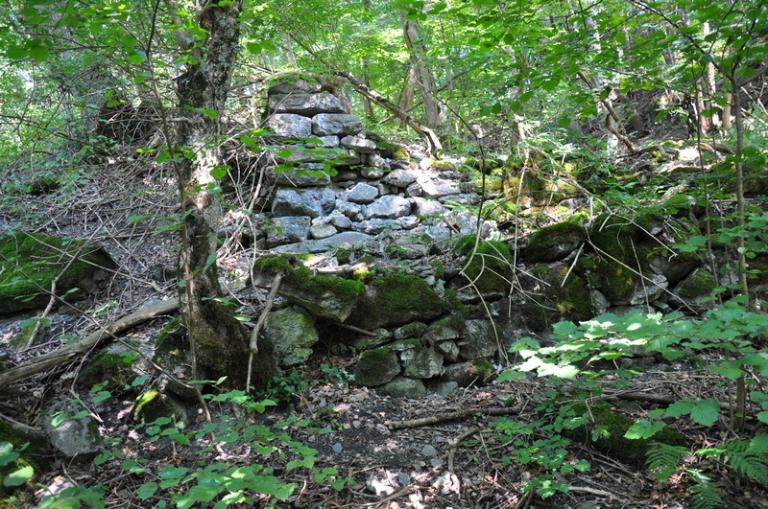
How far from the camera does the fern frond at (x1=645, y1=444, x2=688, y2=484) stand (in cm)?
255

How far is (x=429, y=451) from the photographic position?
10.6ft

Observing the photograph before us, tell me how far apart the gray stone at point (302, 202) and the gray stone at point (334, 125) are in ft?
3.32

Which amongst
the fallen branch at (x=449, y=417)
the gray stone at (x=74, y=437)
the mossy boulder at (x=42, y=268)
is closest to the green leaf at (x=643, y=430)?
the fallen branch at (x=449, y=417)

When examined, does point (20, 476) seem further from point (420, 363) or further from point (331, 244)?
point (331, 244)

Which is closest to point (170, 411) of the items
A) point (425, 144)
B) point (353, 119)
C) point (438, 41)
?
point (353, 119)

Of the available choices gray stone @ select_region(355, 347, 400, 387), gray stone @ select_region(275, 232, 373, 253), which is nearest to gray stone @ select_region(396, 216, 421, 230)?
gray stone @ select_region(275, 232, 373, 253)

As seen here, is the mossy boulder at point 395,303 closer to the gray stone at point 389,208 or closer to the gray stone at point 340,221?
the gray stone at point 340,221

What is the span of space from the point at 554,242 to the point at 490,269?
0.83m

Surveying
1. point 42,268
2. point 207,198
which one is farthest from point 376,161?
point 42,268

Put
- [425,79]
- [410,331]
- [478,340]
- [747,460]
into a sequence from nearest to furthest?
[747,460]
[410,331]
[478,340]
[425,79]

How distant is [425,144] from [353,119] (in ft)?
4.91

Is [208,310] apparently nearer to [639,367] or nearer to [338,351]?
[338,351]

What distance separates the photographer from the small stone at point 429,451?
3.20 m

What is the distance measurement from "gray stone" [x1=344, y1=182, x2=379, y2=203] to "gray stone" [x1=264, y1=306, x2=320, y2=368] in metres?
2.48
